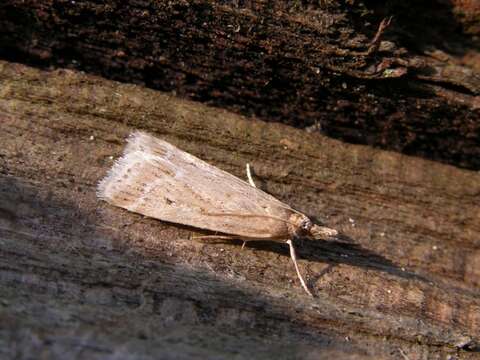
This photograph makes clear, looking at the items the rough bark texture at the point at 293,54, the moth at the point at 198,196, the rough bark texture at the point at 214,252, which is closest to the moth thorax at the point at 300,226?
the moth at the point at 198,196

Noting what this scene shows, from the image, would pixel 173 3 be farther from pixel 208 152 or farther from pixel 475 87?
pixel 475 87

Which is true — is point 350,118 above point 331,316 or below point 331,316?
above

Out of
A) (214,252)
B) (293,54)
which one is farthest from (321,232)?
(293,54)

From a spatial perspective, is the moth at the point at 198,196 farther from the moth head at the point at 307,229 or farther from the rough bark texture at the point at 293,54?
the rough bark texture at the point at 293,54

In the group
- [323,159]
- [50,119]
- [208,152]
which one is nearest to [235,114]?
[208,152]

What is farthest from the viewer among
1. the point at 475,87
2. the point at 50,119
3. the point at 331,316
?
the point at 475,87

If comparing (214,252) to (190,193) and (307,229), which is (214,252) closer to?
(190,193)
